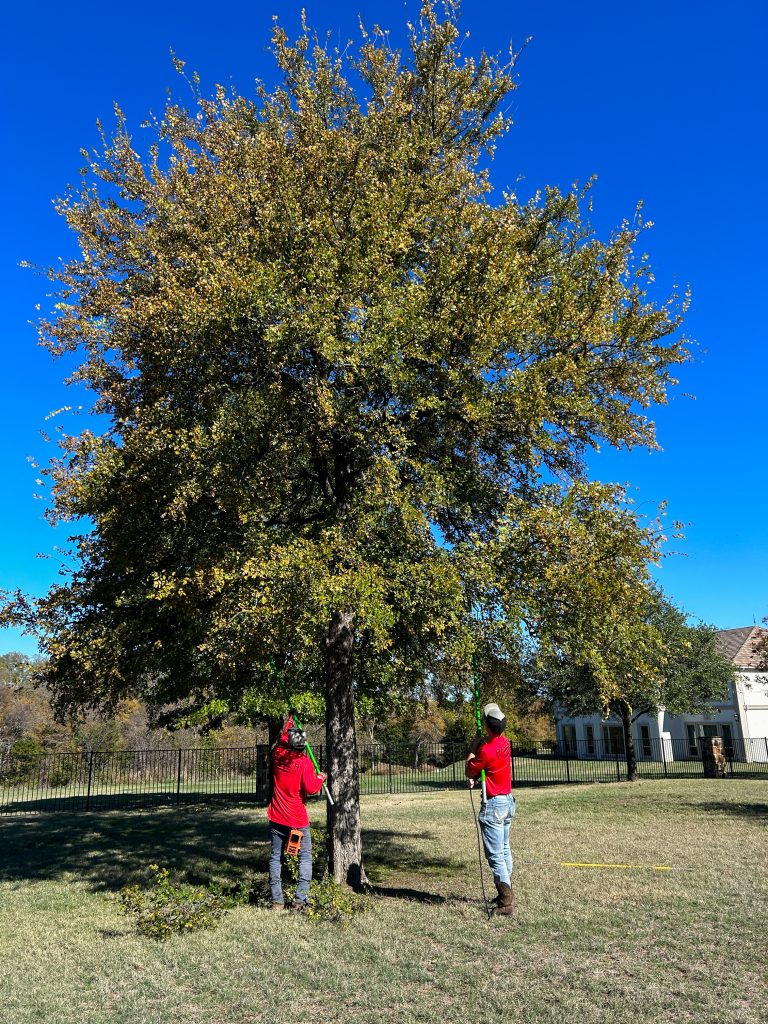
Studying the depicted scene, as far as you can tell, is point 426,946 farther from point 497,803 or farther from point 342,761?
point 342,761

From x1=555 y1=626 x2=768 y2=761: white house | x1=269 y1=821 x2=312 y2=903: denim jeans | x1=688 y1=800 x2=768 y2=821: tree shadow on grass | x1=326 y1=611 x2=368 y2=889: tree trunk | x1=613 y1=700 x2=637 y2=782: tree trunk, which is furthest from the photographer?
x1=555 y1=626 x2=768 y2=761: white house

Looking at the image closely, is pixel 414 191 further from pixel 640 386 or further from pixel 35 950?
pixel 35 950

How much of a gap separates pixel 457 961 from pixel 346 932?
141 centimetres

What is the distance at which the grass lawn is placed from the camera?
4988 millimetres

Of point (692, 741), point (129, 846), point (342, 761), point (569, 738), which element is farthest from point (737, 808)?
point (569, 738)

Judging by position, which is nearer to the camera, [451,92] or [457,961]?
[457,961]

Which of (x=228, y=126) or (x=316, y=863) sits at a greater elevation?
(x=228, y=126)

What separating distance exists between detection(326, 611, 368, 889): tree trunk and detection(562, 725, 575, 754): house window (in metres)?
51.6

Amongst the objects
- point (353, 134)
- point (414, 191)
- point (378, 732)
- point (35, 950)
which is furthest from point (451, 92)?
point (378, 732)

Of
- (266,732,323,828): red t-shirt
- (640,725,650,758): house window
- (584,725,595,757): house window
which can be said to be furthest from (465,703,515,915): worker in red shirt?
(584,725,595,757): house window

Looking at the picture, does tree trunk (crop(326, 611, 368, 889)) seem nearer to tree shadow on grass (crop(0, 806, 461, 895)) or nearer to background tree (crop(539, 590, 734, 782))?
tree shadow on grass (crop(0, 806, 461, 895))

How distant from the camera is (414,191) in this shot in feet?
30.0

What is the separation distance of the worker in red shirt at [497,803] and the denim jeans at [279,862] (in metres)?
1.93

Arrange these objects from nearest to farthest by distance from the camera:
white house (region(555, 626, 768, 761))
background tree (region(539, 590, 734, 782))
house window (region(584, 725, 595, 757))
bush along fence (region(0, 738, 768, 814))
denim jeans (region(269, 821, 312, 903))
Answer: denim jeans (region(269, 821, 312, 903)) < bush along fence (region(0, 738, 768, 814)) < background tree (region(539, 590, 734, 782)) < white house (region(555, 626, 768, 761)) < house window (region(584, 725, 595, 757))
